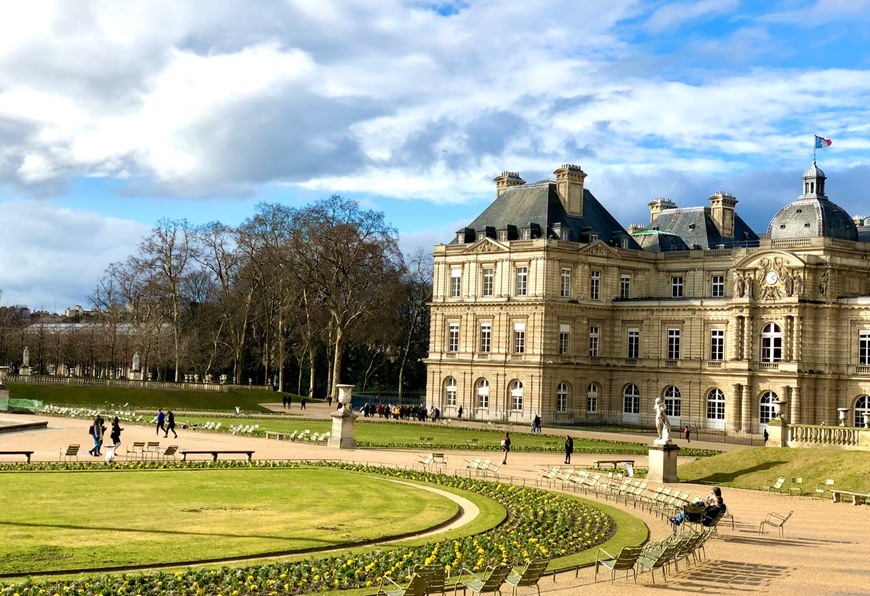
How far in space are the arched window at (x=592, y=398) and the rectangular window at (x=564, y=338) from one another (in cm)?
339

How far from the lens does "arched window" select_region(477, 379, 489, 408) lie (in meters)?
84.4

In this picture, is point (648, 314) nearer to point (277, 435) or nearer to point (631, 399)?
point (631, 399)

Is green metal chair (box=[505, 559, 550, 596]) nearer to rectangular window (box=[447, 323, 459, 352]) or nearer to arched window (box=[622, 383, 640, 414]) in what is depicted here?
arched window (box=[622, 383, 640, 414])

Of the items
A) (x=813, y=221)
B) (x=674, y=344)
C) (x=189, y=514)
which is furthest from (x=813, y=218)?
(x=189, y=514)

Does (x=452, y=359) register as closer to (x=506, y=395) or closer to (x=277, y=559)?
(x=506, y=395)

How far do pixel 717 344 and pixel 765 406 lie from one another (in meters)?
5.70

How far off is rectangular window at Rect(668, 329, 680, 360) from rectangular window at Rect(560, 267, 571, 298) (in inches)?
294

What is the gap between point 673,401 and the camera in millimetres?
80625

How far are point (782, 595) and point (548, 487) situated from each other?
686 inches

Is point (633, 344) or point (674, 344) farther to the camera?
point (633, 344)

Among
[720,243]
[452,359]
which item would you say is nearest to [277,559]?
[452,359]

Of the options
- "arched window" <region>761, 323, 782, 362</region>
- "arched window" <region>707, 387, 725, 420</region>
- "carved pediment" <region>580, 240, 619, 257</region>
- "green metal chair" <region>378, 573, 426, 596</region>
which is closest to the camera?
"green metal chair" <region>378, 573, 426, 596</region>

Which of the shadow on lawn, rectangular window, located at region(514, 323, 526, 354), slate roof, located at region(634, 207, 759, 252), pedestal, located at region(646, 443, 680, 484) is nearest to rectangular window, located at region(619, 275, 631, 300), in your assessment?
slate roof, located at region(634, 207, 759, 252)

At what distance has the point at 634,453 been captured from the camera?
188 feet
